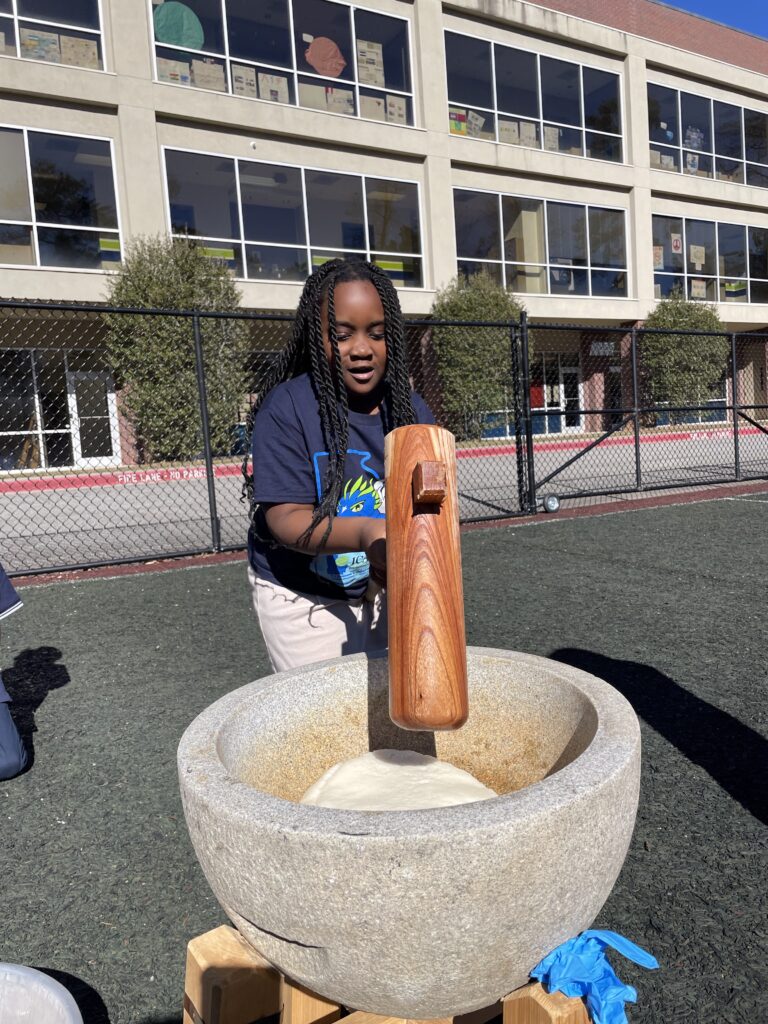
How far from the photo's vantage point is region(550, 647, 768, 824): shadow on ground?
98.2 inches

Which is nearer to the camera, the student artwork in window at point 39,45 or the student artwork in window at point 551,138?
the student artwork in window at point 39,45

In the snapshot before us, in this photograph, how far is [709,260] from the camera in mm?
24812

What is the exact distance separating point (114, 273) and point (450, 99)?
33.8 feet

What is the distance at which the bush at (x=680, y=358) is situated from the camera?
21312 mm

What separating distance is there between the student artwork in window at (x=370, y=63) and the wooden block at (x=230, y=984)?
20.1m

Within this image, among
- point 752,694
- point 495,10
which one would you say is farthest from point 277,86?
point 752,694

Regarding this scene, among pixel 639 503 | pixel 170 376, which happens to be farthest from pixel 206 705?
pixel 170 376

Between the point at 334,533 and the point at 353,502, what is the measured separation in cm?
30

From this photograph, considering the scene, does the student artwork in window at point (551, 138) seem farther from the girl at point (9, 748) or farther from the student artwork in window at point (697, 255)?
the girl at point (9, 748)

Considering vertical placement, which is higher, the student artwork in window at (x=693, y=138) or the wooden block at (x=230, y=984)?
the student artwork in window at (x=693, y=138)

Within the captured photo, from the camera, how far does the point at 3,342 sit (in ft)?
50.2

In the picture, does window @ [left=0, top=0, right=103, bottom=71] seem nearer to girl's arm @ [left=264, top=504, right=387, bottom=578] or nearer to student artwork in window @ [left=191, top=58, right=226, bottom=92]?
student artwork in window @ [left=191, top=58, right=226, bottom=92]

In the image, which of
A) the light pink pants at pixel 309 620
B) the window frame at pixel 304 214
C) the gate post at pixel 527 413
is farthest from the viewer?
the window frame at pixel 304 214

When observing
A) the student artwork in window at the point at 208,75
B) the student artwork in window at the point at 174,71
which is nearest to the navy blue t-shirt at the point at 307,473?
the student artwork in window at the point at 174,71
